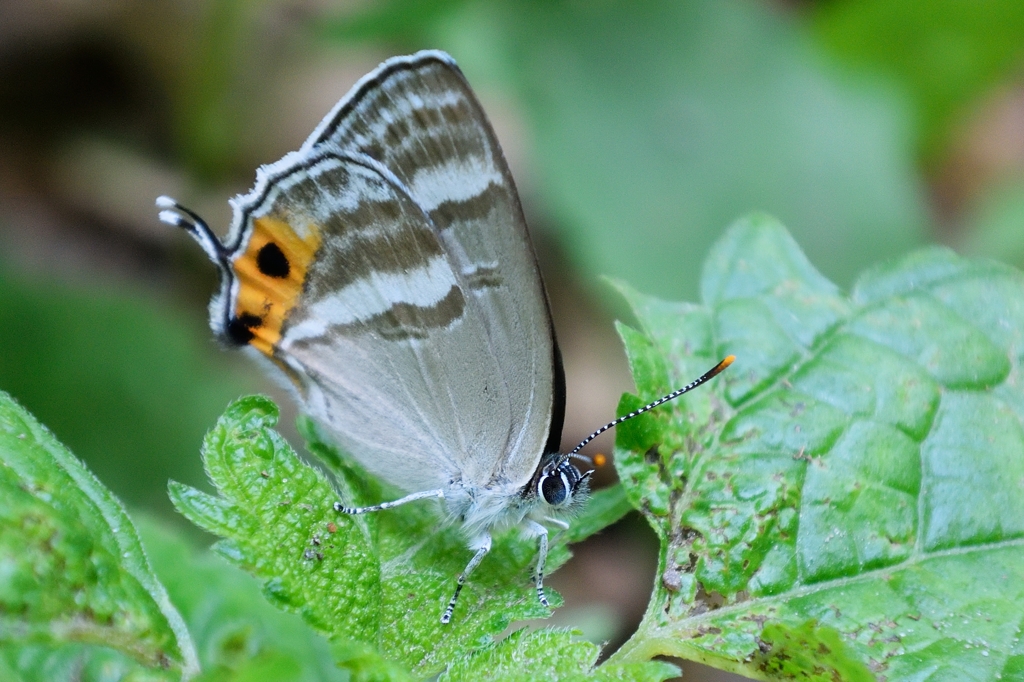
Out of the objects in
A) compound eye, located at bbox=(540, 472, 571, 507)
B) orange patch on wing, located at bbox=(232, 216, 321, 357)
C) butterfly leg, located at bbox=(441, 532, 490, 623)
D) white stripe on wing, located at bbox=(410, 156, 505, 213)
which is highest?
white stripe on wing, located at bbox=(410, 156, 505, 213)

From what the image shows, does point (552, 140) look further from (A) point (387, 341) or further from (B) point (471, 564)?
(B) point (471, 564)

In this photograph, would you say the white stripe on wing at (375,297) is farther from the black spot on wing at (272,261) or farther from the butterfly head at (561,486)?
the butterfly head at (561,486)

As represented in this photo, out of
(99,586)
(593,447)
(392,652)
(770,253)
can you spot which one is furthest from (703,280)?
(593,447)

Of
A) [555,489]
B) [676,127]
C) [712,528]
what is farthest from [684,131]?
[712,528]

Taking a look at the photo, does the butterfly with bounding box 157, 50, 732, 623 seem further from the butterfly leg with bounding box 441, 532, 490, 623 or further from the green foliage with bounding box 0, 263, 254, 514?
the green foliage with bounding box 0, 263, 254, 514

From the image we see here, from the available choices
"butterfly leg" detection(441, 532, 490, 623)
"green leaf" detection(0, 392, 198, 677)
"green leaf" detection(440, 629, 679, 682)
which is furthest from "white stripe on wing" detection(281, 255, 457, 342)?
"green leaf" detection(440, 629, 679, 682)

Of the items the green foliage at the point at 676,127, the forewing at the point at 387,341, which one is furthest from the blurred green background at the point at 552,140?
the forewing at the point at 387,341
